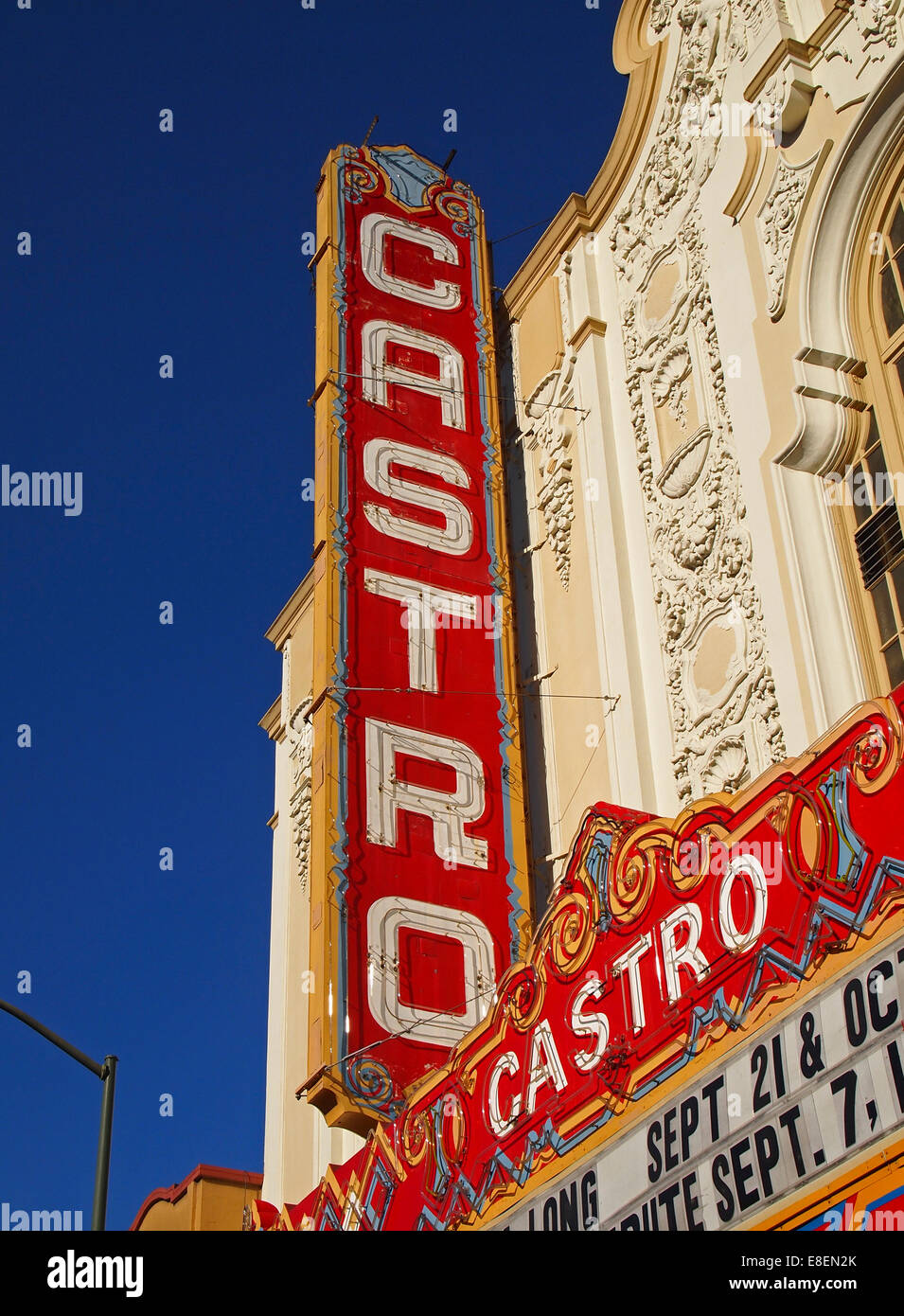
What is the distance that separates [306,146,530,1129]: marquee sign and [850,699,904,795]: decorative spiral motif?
191 inches

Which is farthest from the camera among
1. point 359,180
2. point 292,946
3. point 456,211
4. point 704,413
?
point 292,946

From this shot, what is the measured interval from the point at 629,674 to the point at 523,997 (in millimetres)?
4156

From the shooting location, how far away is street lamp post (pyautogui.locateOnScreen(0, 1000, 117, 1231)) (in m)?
9.82

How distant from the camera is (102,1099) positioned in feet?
34.6

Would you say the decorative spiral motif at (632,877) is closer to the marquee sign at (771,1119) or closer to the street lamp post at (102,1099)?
the marquee sign at (771,1119)

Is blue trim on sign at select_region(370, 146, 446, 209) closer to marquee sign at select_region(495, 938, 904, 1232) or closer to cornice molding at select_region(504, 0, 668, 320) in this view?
cornice molding at select_region(504, 0, 668, 320)

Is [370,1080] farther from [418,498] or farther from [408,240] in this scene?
[408,240]

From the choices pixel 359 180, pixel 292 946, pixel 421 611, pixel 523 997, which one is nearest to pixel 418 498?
pixel 421 611

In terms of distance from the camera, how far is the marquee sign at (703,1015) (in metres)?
5.59

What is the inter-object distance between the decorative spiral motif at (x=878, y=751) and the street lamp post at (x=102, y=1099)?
6.30m

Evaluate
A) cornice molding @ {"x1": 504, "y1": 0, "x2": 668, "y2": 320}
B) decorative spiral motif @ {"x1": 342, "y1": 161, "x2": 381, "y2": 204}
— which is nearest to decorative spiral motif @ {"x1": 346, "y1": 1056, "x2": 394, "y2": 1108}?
cornice molding @ {"x1": 504, "y1": 0, "x2": 668, "y2": 320}

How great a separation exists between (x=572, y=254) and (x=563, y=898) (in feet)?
27.1

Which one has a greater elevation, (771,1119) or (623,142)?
(623,142)
